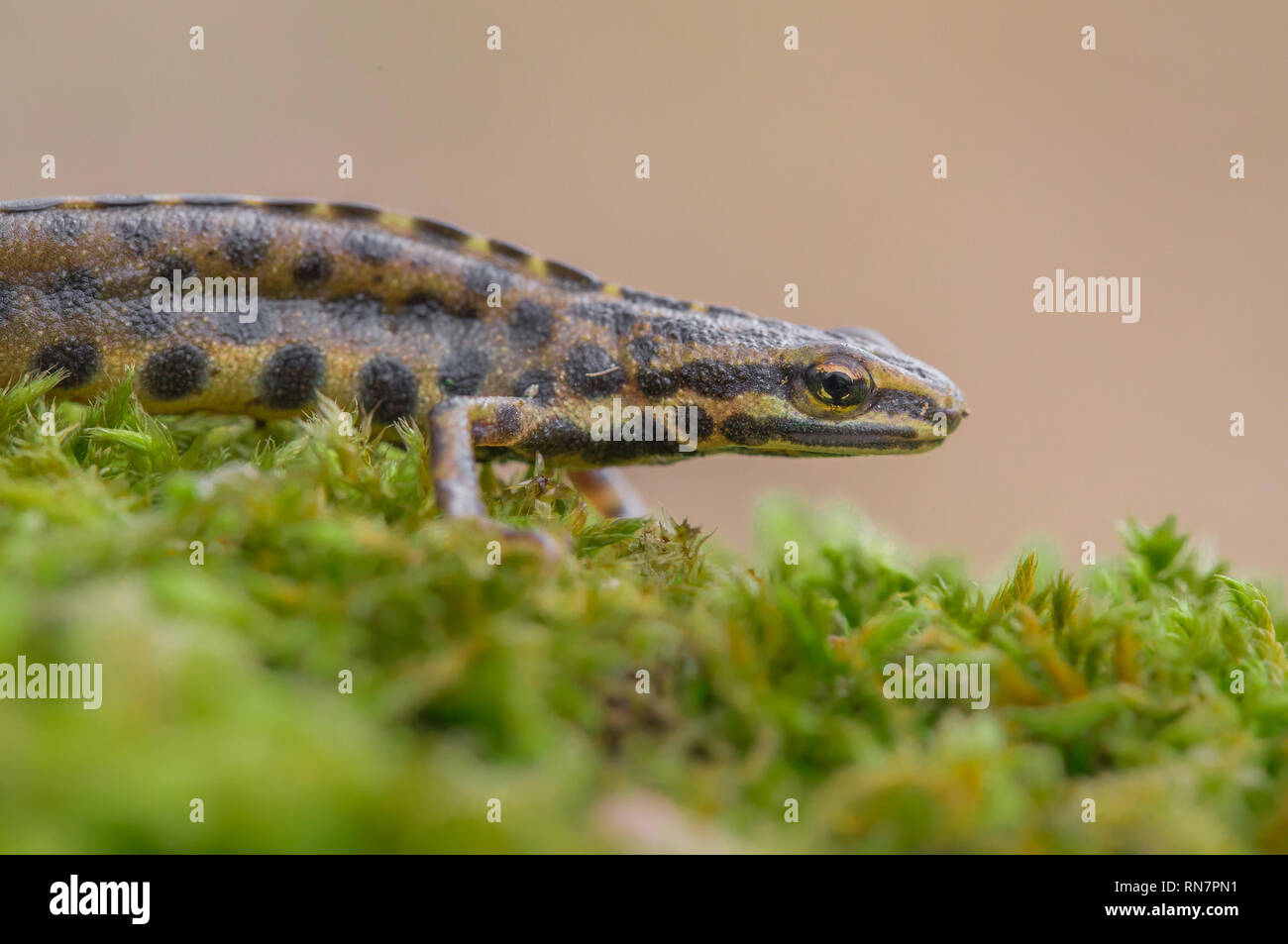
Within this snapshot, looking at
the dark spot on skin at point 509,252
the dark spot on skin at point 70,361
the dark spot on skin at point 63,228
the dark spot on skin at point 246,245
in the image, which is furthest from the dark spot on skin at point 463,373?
the dark spot on skin at point 63,228

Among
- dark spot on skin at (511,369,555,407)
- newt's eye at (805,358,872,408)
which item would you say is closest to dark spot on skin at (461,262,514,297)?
dark spot on skin at (511,369,555,407)

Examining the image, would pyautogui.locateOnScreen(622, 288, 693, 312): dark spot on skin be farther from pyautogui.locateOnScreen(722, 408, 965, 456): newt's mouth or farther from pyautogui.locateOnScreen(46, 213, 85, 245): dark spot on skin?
pyautogui.locateOnScreen(46, 213, 85, 245): dark spot on skin

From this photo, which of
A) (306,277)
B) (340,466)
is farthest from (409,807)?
(306,277)

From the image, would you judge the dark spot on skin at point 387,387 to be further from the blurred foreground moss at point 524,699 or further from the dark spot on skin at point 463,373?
the blurred foreground moss at point 524,699

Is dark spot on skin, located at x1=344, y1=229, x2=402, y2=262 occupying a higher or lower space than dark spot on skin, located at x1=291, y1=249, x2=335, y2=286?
higher

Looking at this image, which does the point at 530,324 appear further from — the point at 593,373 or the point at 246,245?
the point at 246,245
